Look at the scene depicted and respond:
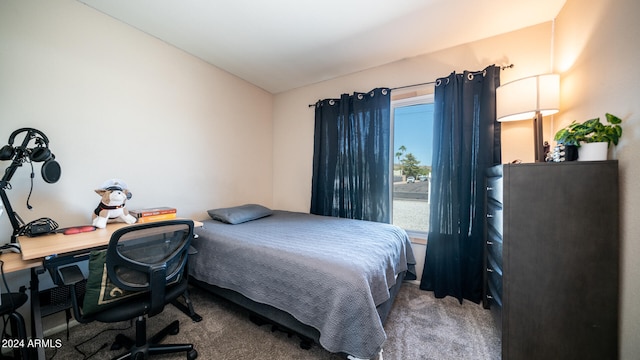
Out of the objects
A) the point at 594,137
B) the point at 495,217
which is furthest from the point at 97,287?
the point at 594,137

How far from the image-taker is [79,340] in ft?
5.17

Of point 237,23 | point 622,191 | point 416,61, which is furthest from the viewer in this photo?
point 416,61

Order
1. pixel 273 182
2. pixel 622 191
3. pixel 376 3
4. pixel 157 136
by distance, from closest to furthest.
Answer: pixel 622 191, pixel 376 3, pixel 157 136, pixel 273 182

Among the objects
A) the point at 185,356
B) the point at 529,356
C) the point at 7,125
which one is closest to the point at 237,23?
the point at 7,125

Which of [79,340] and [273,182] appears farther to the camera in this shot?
[273,182]

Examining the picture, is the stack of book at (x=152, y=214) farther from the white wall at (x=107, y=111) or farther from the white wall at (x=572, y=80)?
the white wall at (x=572, y=80)

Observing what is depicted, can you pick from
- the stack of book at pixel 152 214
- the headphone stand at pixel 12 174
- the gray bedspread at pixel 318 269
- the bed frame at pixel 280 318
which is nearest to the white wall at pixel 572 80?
the gray bedspread at pixel 318 269

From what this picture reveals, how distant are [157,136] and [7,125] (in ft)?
2.87

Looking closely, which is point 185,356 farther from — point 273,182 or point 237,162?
point 273,182

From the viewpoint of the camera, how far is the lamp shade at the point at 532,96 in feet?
5.19

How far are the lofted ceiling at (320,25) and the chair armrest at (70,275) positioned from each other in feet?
6.47

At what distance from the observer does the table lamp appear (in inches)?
62.3

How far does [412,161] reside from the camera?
2.68 m

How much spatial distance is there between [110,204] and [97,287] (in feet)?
2.52
